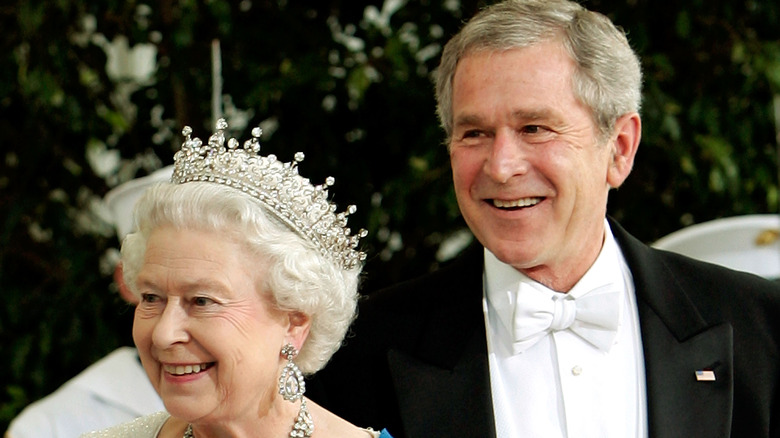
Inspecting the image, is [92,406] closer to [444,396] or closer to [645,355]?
[444,396]

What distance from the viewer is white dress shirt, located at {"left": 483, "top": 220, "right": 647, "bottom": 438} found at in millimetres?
2260

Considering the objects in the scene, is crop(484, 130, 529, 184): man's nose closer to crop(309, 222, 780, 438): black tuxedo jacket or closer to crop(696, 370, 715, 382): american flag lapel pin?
crop(309, 222, 780, 438): black tuxedo jacket

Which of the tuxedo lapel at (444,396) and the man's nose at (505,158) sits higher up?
the man's nose at (505,158)

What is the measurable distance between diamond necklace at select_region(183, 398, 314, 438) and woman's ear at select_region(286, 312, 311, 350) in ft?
0.37

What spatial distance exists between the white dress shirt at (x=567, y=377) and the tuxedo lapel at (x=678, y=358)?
0.12 feet

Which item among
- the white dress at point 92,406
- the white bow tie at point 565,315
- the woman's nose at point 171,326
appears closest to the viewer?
the woman's nose at point 171,326

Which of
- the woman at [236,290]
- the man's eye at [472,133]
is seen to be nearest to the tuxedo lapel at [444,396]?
the woman at [236,290]

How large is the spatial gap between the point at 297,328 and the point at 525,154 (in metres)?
0.50

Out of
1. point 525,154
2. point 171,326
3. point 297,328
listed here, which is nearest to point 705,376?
point 525,154

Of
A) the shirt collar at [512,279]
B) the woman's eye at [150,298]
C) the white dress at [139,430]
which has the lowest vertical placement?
the white dress at [139,430]

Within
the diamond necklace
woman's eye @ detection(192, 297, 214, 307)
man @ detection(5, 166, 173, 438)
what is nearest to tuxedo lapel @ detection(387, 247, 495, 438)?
the diamond necklace

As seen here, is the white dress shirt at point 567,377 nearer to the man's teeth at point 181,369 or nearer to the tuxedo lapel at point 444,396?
the tuxedo lapel at point 444,396

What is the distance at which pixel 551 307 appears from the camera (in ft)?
7.54

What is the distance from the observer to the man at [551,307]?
2229 millimetres
